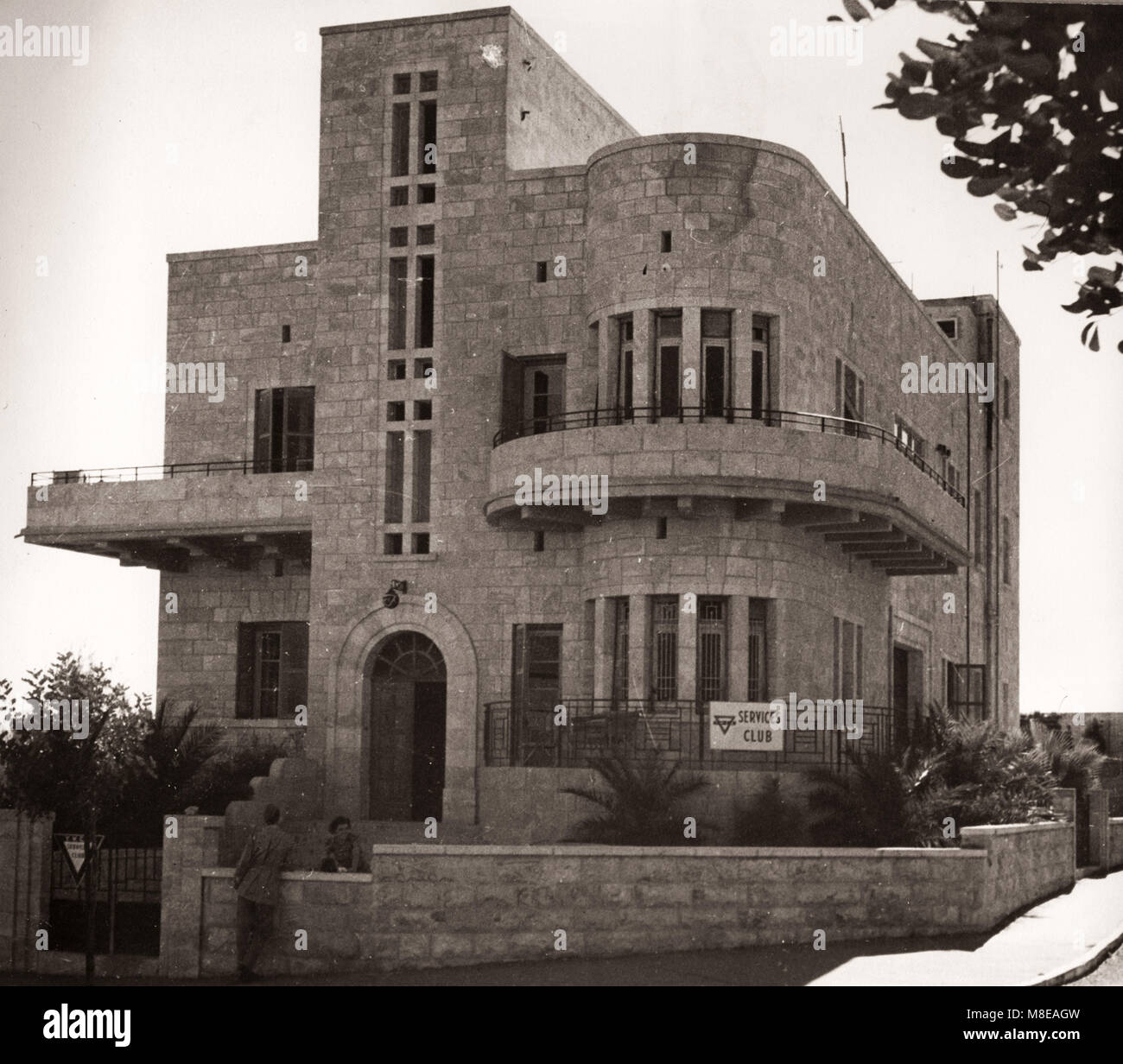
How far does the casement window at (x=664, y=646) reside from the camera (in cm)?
2412

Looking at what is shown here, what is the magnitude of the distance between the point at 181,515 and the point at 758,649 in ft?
30.4

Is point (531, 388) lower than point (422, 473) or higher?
higher

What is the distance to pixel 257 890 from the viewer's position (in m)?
18.8

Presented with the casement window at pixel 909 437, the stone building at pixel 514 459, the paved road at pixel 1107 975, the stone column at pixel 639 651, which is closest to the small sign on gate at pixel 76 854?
the stone building at pixel 514 459

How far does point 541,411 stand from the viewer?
87.2ft

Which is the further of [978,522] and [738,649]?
[978,522]

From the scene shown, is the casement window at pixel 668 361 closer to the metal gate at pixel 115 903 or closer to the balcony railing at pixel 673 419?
the balcony railing at pixel 673 419

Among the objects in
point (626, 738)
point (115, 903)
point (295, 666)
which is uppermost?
point (295, 666)

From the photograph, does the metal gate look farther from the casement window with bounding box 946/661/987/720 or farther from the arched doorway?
the casement window with bounding box 946/661/987/720

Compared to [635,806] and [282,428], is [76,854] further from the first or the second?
[282,428]

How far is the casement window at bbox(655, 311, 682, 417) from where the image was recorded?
79.8 ft

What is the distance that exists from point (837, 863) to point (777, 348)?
8292 mm

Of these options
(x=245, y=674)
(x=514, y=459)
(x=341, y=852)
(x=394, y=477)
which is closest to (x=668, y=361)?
(x=514, y=459)
